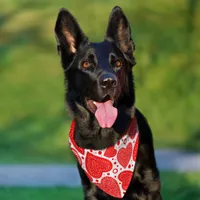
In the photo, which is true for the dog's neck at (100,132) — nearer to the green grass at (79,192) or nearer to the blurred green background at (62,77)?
the green grass at (79,192)

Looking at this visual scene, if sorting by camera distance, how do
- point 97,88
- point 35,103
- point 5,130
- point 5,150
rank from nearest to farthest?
point 97,88, point 5,150, point 5,130, point 35,103

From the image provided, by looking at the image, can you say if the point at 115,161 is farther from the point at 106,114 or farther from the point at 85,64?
the point at 85,64

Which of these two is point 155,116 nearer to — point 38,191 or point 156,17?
point 156,17

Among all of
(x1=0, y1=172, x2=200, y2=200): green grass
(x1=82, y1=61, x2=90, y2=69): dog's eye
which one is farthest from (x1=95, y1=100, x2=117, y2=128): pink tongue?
(x1=0, y1=172, x2=200, y2=200): green grass

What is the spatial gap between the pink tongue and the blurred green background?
2.95 metres

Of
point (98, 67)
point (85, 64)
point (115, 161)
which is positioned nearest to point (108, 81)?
point (98, 67)

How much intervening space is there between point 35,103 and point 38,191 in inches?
111

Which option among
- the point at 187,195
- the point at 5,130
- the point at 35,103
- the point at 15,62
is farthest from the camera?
the point at 15,62

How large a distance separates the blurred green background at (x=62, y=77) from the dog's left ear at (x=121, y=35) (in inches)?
115

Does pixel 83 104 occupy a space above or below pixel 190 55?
above

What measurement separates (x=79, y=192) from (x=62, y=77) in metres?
3.42

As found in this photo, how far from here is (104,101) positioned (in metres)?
3.87

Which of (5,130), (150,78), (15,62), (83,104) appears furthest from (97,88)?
(15,62)

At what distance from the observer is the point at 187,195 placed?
522cm
